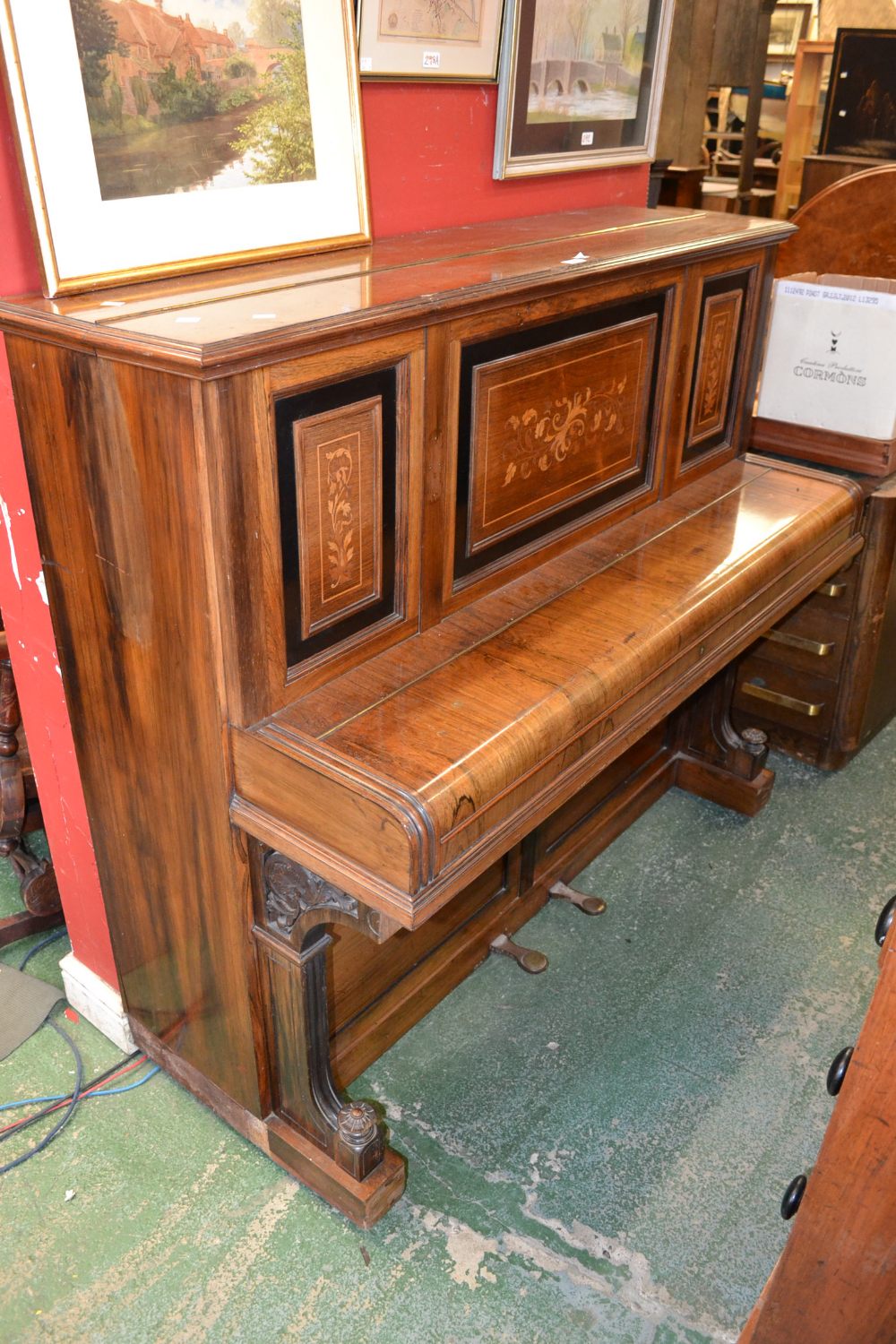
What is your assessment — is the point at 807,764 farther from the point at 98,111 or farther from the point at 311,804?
the point at 98,111

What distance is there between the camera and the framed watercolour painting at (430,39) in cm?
179

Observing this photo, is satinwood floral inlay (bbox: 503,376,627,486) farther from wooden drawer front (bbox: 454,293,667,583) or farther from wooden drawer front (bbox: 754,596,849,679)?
wooden drawer front (bbox: 754,596,849,679)

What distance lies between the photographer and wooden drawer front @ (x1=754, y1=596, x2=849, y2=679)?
9.84ft

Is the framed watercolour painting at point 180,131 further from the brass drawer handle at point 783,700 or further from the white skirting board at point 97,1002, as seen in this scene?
the brass drawer handle at point 783,700

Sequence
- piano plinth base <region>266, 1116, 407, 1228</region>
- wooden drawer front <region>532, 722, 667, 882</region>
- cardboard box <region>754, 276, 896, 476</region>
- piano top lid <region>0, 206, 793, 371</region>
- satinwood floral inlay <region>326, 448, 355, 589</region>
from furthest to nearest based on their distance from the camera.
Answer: cardboard box <region>754, 276, 896, 476</region> < wooden drawer front <region>532, 722, 667, 882</region> < piano plinth base <region>266, 1116, 407, 1228</region> < satinwood floral inlay <region>326, 448, 355, 589</region> < piano top lid <region>0, 206, 793, 371</region>

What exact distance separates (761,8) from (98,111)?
491cm

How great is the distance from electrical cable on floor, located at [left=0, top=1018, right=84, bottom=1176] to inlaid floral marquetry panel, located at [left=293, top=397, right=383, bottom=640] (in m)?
1.15

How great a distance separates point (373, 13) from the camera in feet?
5.80

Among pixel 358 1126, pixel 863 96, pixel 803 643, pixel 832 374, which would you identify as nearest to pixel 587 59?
pixel 832 374

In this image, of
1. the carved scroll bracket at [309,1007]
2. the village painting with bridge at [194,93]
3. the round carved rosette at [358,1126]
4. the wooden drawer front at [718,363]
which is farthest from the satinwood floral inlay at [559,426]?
the round carved rosette at [358,1126]

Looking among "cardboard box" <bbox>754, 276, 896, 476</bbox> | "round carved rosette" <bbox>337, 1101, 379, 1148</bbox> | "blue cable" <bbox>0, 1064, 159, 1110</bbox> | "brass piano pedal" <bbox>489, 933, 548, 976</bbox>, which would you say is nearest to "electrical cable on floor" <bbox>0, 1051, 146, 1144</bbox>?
"blue cable" <bbox>0, 1064, 159, 1110</bbox>

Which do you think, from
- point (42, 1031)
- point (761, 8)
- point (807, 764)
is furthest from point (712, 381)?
point (761, 8)

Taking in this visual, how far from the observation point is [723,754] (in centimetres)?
301

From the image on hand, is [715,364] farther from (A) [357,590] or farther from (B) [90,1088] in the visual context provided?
(B) [90,1088]
